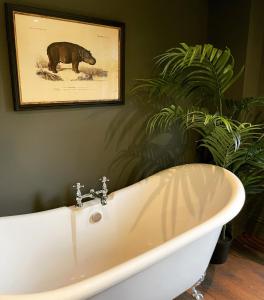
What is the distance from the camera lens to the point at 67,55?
1459mm

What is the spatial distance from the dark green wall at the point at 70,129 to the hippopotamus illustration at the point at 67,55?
19 cm

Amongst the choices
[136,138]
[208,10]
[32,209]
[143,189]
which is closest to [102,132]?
[136,138]

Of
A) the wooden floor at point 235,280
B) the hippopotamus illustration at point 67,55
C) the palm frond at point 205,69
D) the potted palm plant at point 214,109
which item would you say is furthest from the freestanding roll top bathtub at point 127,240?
the hippopotamus illustration at point 67,55

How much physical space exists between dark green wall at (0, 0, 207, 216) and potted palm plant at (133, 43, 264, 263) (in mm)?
201

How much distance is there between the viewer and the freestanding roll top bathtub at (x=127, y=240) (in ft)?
3.27

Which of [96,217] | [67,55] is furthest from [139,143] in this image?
[67,55]

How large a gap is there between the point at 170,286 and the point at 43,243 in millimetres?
685

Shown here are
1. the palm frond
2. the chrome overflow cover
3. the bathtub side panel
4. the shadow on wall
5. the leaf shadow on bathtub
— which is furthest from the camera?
the shadow on wall

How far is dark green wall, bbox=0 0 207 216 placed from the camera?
4.60ft

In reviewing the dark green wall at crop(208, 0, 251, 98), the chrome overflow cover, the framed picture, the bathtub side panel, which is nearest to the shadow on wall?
the framed picture

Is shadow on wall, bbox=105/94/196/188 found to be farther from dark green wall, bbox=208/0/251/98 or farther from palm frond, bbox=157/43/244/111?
dark green wall, bbox=208/0/251/98

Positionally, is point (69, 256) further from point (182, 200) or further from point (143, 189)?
point (182, 200)

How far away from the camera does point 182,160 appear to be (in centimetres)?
221

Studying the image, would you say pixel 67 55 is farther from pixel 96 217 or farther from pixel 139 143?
pixel 96 217
